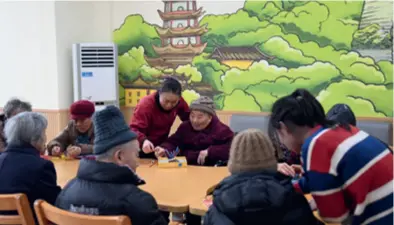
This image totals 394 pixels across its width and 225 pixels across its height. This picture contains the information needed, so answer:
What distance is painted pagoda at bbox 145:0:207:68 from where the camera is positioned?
5605mm

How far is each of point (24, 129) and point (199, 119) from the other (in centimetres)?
139

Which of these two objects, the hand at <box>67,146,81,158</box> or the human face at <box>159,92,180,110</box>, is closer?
the hand at <box>67,146,81,158</box>

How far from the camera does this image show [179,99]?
3.78m

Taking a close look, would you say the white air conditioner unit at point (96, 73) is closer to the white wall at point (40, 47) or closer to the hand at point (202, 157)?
the white wall at point (40, 47)

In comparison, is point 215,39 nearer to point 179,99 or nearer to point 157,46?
point 157,46

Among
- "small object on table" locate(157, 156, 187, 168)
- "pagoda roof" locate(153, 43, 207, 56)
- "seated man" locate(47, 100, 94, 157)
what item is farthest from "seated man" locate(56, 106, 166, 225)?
"pagoda roof" locate(153, 43, 207, 56)

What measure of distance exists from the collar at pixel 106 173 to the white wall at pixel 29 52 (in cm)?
381

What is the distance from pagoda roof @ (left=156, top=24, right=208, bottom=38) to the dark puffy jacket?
386 centimetres

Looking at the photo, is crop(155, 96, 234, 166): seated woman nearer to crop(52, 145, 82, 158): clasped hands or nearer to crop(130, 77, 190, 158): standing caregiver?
crop(130, 77, 190, 158): standing caregiver

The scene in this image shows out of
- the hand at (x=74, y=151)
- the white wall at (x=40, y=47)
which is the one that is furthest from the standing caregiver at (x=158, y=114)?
the white wall at (x=40, y=47)

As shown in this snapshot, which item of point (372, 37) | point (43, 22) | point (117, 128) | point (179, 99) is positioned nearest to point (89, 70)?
point (43, 22)

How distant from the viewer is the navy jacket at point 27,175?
2.35 meters

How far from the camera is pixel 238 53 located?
5.39 meters

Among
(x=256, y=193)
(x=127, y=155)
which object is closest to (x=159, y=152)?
(x=127, y=155)
